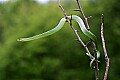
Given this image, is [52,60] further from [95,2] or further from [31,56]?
[95,2]

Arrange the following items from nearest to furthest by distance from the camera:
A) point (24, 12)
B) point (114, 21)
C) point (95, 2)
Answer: point (114, 21) → point (95, 2) → point (24, 12)

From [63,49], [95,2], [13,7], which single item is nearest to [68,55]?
[63,49]

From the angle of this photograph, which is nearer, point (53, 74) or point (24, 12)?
point (53, 74)

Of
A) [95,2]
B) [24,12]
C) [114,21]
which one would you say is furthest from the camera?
[24,12]

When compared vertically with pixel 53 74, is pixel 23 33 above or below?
above

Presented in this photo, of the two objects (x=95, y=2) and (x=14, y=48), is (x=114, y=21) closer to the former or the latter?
(x=95, y=2)

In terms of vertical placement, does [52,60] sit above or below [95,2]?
below

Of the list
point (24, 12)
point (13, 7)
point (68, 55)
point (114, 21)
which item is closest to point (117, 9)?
point (114, 21)

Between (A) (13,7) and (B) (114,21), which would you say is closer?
(B) (114,21)

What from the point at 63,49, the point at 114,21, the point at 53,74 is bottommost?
the point at 53,74
